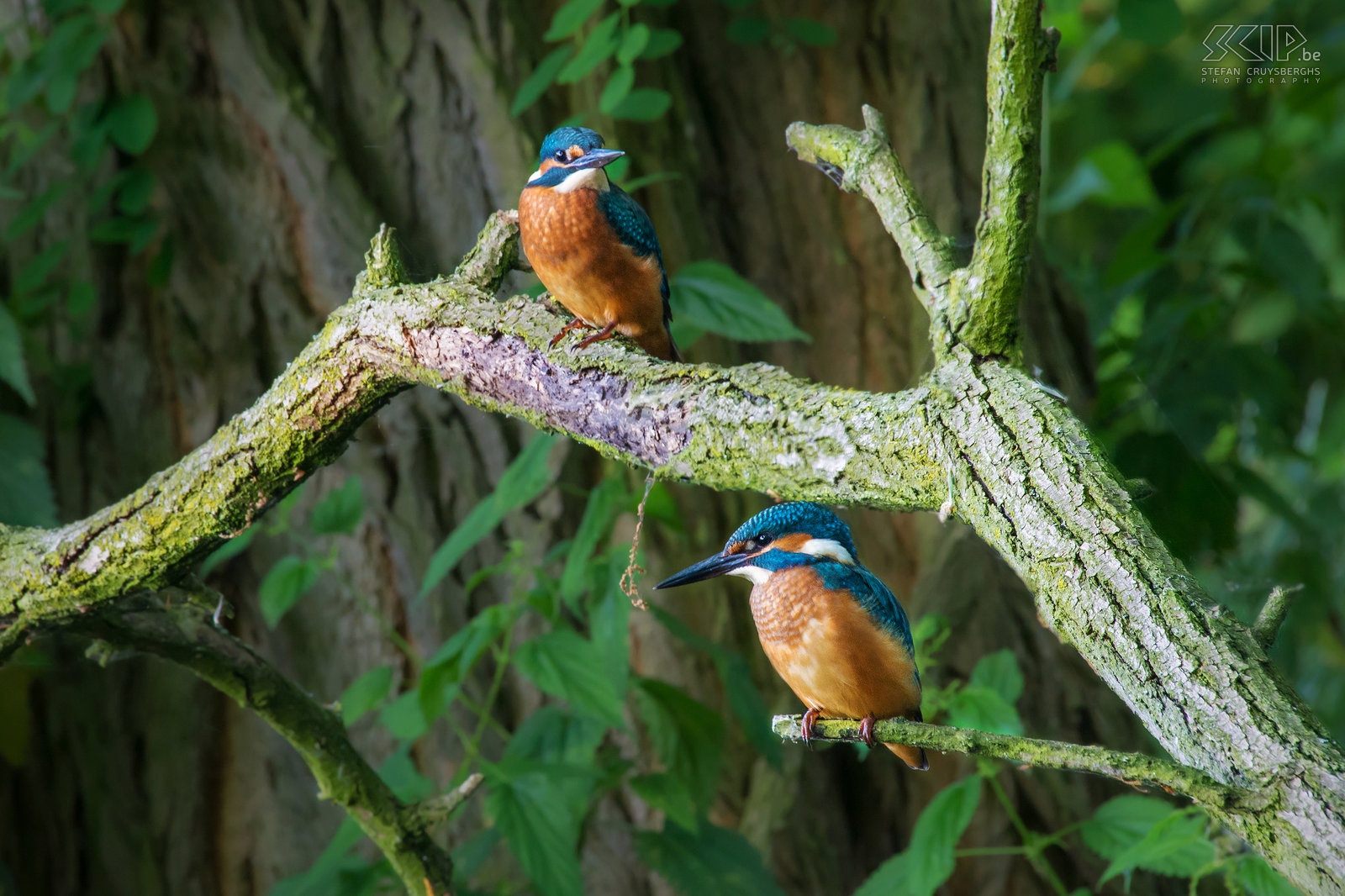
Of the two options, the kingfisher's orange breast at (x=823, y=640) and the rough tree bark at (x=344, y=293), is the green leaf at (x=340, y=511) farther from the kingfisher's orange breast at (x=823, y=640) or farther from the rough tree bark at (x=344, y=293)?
the kingfisher's orange breast at (x=823, y=640)

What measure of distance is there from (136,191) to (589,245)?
211 cm

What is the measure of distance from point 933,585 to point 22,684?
2.56 meters

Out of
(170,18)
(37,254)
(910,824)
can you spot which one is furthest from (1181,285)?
(37,254)

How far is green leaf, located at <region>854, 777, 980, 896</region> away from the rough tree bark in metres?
0.75

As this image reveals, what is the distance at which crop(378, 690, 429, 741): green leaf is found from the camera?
6.22ft

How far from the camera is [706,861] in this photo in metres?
2.00

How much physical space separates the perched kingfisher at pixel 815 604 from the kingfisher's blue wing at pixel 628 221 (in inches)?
16.6

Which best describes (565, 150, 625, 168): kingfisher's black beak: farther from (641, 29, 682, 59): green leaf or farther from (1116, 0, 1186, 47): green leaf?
(1116, 0, 1186, 47): green leaf

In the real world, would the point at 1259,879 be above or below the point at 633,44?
below

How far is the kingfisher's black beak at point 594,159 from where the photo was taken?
42.0 inches

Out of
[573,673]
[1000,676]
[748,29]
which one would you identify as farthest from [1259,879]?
[748,29]

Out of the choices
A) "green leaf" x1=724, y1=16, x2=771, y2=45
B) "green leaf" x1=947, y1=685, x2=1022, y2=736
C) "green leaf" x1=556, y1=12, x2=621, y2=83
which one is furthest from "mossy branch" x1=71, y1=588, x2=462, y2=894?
"green leaf" x1=724, y1=16, x2=771, y2=45

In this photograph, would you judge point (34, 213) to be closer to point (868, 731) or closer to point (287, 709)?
point (287, 709)
